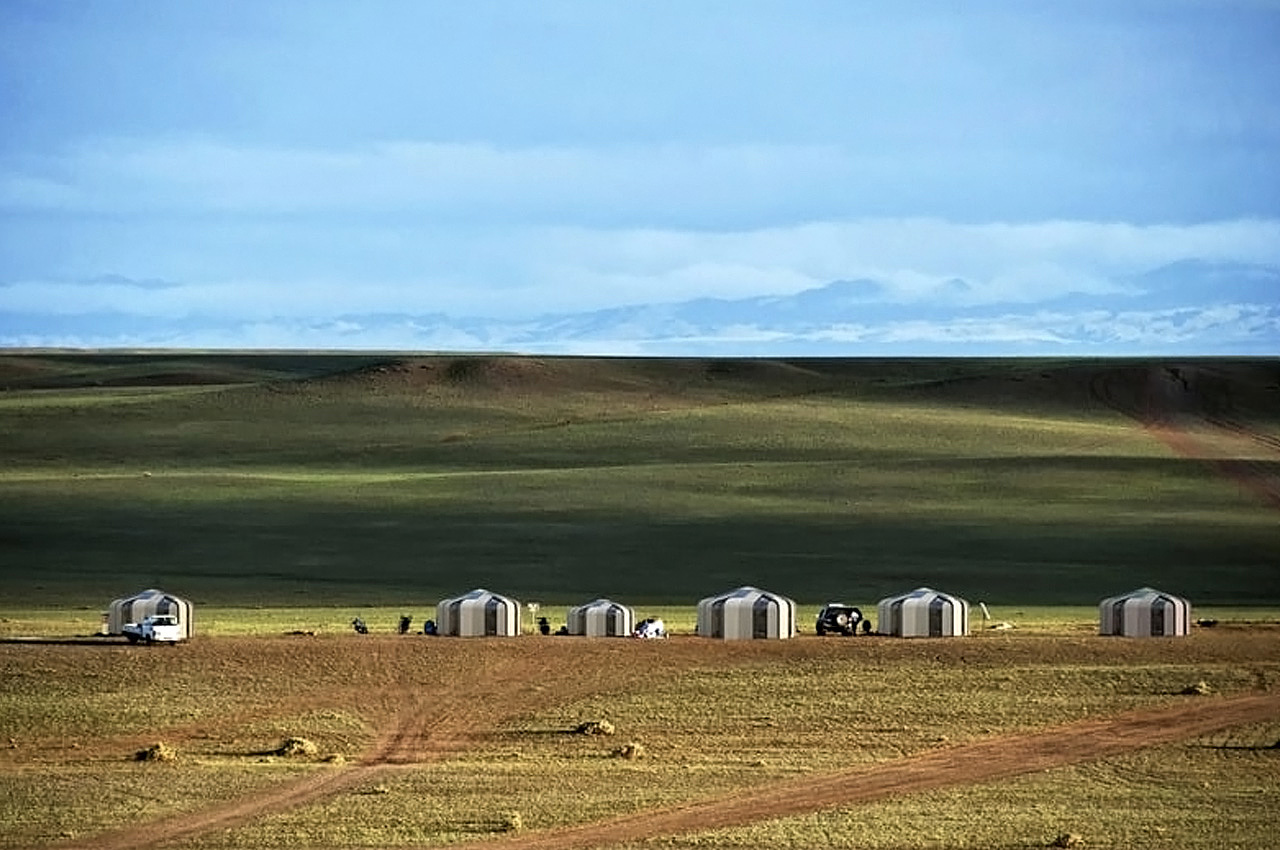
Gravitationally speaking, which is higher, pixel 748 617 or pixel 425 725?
pixel 748 617

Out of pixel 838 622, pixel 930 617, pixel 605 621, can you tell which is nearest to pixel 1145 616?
pixel 930 617

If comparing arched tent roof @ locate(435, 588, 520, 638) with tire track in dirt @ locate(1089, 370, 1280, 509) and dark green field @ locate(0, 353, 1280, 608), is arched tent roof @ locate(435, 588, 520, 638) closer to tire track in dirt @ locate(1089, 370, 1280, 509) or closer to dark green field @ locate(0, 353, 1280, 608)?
dark green field @ locate(0, 353, 1280, 608)

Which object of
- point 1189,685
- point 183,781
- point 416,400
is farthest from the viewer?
point 416,400

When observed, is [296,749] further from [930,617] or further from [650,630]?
[930,617]

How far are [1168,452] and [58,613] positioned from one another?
6380cm

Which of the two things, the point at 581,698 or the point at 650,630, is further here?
the point at 650,630

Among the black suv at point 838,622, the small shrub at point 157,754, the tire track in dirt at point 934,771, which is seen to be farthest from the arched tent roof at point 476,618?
the tire track in dirt at point 934,771

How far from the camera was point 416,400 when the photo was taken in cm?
15462

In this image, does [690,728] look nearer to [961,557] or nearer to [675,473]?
[961,557]

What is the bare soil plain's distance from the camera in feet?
169

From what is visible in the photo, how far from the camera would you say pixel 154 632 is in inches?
2746

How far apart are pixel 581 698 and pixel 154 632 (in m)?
13.4

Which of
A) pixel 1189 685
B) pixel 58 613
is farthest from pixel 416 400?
pixel 1189 685

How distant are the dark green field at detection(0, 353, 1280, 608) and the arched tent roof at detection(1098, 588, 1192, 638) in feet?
38.2
